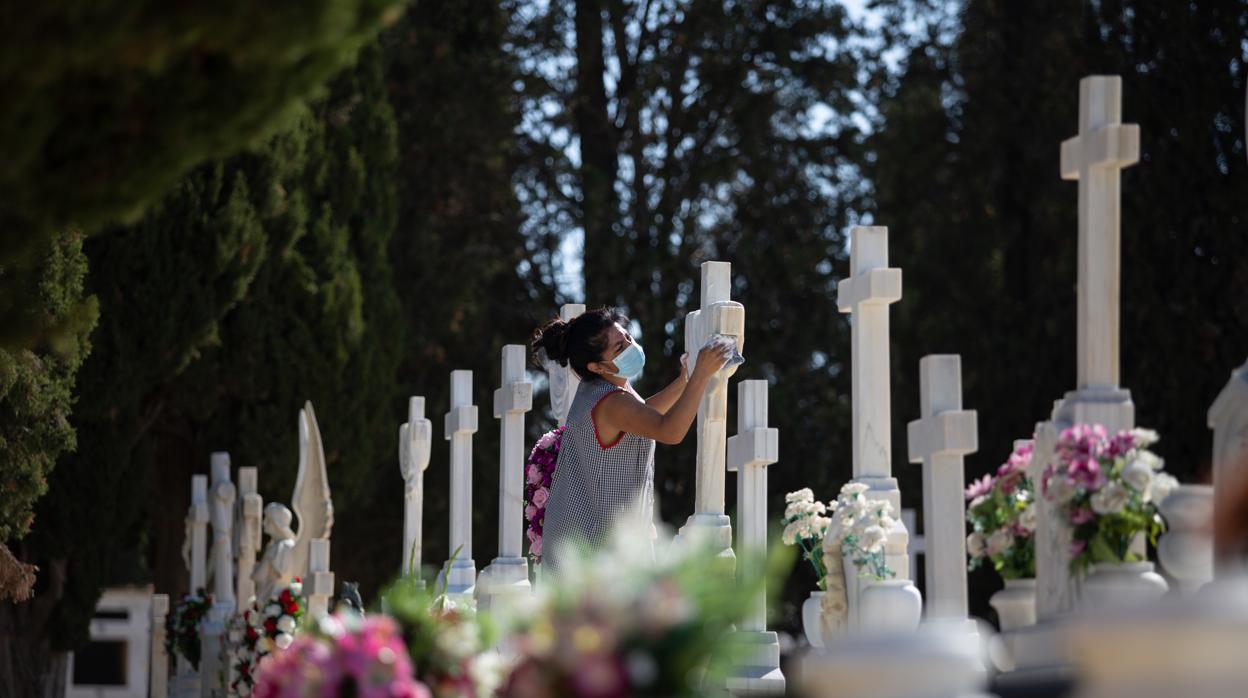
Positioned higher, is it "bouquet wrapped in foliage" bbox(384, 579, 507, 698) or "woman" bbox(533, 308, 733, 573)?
"woman" bbox(533, 308, 733, 573)

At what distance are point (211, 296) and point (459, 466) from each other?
14.7ft

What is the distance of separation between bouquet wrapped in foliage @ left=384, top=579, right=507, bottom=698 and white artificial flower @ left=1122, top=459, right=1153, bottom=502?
5.75ft

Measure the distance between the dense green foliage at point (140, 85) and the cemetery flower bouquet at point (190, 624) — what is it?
11.7 metres

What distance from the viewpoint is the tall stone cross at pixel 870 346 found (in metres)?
7.77

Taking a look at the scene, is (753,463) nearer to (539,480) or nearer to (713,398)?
(713,398)

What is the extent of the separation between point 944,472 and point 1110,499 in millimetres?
1486

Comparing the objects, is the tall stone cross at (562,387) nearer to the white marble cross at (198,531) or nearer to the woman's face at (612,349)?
the woman's face at (612,349)

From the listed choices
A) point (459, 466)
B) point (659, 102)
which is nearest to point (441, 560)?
point (659, 102)

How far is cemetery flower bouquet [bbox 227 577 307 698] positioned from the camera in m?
12.2

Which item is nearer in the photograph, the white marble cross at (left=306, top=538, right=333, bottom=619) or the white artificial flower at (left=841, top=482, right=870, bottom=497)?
the white artificial flower at (left=841, top=482, right=870, bottom=497)

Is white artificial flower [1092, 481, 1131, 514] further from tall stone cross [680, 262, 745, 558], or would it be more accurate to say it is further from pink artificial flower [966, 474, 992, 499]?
tall stone cross [680, 262, 745, 558]

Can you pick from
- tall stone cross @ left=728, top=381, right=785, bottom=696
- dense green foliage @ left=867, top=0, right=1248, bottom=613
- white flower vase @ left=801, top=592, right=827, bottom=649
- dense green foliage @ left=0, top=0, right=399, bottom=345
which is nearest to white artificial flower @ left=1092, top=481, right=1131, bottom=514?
dense green foliage @ left=0, top=0, right=399, bottom=345

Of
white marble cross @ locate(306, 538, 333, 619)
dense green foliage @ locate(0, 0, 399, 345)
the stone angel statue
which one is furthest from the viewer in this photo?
the stone angel statue

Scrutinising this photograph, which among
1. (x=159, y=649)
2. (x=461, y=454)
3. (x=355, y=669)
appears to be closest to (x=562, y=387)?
(x=461, y=454)
